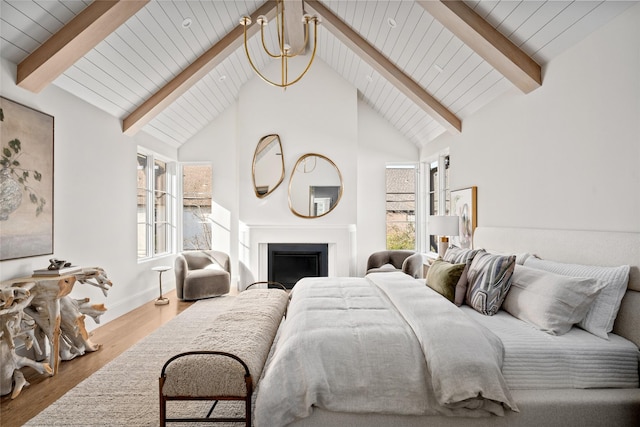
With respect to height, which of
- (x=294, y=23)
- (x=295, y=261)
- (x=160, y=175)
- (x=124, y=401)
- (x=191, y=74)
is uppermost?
(x=294, y=23)

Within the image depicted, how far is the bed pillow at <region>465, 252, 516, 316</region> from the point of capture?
2365 mm

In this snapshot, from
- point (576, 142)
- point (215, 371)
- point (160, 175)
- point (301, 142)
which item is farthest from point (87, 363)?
point (576, 142)

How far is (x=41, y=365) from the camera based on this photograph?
2.63 m

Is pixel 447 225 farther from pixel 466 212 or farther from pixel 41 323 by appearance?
pixel 41 323

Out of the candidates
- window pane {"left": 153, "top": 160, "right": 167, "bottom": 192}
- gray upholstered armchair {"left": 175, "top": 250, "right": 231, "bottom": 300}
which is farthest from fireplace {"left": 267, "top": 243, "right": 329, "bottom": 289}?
window pane {"left": 153, "top": 160, "right": 167, "bottom": 192}

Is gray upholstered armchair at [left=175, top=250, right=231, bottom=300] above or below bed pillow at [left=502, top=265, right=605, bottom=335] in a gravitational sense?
below

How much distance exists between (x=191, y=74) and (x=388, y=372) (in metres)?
3.83

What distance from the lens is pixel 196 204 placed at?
6160 millimetres

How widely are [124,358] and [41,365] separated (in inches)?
21.7

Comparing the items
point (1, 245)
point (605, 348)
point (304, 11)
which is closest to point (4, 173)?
point (1, 245)

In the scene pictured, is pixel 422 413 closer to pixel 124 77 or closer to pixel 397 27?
pixel 397 27

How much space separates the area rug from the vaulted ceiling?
2.31 meters

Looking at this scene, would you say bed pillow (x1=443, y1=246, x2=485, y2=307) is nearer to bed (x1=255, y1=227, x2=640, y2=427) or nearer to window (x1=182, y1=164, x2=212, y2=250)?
bed (x1=255, y1=227, x2=640, y2=427)

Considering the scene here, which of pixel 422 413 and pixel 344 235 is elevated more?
pixel 344 235
